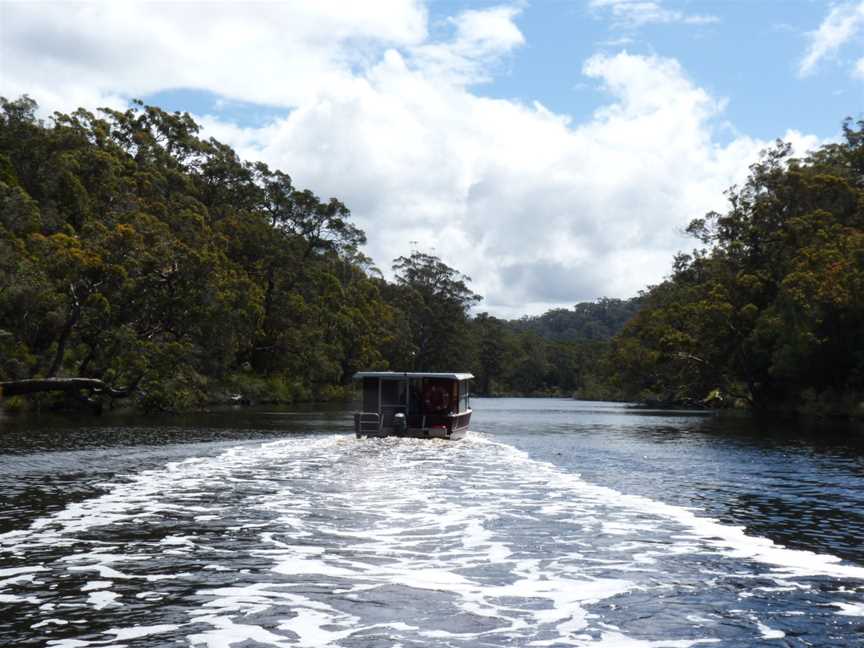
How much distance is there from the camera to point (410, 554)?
43.3 feet

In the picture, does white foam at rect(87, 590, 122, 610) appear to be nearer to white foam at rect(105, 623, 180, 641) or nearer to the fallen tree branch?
white foam at rect(105, 623, 180, 641)

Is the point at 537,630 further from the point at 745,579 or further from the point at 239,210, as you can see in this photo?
the point at 239,210

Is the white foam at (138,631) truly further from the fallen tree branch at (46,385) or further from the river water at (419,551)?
the fallen tree branch at (46,385)

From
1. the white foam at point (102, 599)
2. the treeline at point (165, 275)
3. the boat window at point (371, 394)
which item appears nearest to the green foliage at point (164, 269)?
the treeline at point (165, 275)

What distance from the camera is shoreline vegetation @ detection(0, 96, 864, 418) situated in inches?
1949

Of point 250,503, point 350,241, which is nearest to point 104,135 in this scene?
point 350,241

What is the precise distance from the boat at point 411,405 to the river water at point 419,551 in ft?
26.0

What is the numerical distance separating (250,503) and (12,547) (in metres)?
5.71

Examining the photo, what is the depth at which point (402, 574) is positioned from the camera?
11875 mm

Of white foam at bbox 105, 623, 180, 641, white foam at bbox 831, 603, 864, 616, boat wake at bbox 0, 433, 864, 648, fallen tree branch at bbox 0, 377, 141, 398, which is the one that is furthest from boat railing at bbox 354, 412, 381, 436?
white foam at bbox 105, 623, 180, 641

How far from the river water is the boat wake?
45 mm

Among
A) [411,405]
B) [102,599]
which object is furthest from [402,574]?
[411,405]

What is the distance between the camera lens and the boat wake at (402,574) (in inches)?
368

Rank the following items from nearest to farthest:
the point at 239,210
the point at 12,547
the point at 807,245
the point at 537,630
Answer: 1. the point at 537,630
2. the point at 12,547
3. the point at 807,245
4. the point at 239,210
